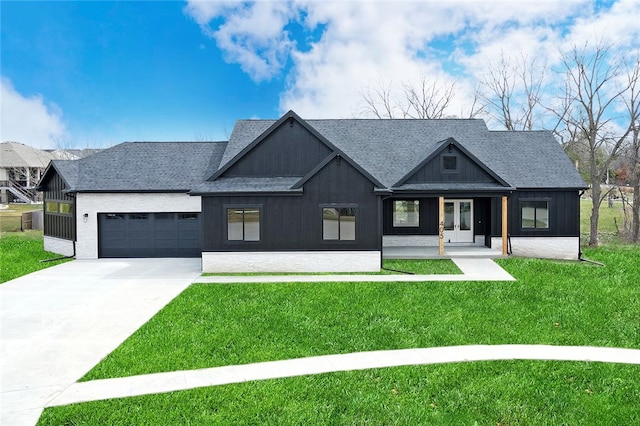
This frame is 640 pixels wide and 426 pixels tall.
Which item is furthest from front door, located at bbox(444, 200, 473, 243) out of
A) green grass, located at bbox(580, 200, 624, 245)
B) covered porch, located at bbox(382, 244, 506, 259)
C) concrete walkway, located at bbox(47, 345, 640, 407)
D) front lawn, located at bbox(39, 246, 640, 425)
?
concrete walkway, located at bbox(47, 345, 640, 407)

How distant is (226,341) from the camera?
920cm

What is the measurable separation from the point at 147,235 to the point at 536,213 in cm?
1723

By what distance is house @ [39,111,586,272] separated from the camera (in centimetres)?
1670

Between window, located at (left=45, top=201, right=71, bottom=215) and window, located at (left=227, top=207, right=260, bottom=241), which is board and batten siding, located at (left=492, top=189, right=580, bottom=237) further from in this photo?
window, located at (left=45, top=201, right=71, bottom=215)

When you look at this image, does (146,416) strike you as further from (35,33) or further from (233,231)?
(35,33)

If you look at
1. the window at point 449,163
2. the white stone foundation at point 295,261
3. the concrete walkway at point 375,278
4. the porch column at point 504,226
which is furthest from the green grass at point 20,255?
the porch column at point 504,226

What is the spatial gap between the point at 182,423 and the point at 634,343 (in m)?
8.84

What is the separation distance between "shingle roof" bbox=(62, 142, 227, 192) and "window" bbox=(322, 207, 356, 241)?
6.94 m

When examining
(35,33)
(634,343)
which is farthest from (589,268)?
(35,33)

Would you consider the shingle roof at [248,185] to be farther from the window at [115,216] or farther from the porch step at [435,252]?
the window at [115,216]

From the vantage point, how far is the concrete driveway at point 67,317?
7328 mm

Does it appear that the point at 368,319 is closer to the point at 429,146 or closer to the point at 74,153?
the point at 429,146

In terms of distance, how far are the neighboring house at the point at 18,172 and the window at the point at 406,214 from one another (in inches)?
2244

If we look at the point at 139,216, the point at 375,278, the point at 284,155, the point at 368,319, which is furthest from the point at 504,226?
the point at 139,216
